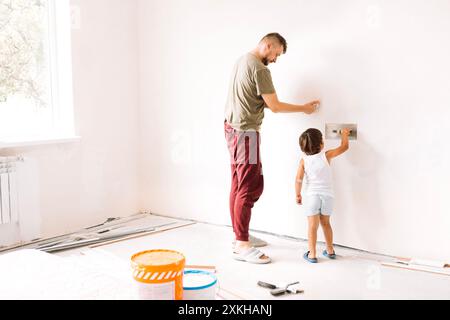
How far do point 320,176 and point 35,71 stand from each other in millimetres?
2201

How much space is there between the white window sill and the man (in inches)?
49.7

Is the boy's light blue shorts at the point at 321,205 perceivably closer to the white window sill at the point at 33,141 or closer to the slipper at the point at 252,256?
the slipper at the point at 252,256

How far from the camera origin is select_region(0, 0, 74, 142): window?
314 centimetres

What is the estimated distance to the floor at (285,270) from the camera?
7.47 ft

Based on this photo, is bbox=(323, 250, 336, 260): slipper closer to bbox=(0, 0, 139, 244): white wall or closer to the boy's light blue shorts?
the boy's light blue shorts

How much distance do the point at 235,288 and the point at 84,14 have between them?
243 centimetres

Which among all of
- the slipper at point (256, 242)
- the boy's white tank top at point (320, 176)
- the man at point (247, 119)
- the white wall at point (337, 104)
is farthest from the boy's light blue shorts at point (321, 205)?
the slipper at point (256, 242)

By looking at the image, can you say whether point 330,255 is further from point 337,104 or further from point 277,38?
point 277,38

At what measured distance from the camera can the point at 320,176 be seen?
112 inches

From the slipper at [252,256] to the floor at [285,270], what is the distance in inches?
1.7

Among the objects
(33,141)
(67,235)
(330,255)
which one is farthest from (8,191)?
(330,255)

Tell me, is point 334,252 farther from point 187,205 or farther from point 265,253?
point 187,205

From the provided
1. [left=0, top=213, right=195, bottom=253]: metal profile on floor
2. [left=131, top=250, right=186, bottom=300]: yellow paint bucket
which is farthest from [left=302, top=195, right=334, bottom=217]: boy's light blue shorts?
[left=131, top=250, right=186, bottom=300]: yellow paint bucket

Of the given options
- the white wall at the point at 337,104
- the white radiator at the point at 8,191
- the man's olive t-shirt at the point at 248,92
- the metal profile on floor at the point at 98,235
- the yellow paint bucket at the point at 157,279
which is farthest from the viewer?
the metal profile on floor at the point at 98,235
